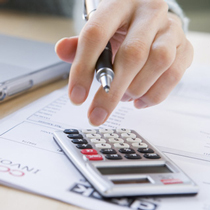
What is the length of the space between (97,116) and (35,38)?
630 millimetres

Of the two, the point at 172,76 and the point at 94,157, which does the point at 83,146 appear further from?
the point at 172,76

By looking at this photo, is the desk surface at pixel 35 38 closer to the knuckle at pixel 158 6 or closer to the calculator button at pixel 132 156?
the calculator button at pixel 132 156

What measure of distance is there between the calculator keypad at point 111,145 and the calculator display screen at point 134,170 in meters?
0.01

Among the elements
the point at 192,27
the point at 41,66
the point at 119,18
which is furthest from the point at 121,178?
the point at 192,27

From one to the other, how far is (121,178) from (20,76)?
0.90 feet

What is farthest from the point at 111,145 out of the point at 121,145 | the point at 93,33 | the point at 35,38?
the point at 35,38

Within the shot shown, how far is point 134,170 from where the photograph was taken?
0.32 m

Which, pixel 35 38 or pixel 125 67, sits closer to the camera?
pixel 125 67

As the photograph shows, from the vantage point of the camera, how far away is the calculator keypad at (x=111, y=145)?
0.34 meters

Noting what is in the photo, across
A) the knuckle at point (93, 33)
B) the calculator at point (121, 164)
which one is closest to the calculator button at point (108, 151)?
the calculator at point (121, 164)

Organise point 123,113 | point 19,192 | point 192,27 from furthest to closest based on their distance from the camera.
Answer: point 192,27 → point 123,113 → point 19,192

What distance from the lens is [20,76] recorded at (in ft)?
1.68

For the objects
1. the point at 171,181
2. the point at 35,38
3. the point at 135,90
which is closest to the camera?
the point at 171,181

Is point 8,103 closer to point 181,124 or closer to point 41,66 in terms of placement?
point 41,66
